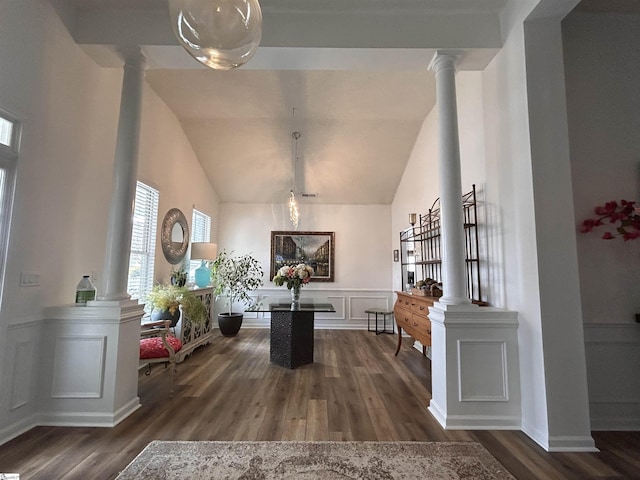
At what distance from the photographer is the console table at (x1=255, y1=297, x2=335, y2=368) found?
395 centimetres

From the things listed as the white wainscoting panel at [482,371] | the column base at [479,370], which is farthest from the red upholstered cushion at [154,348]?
the white wainscoting panel at [482,371]

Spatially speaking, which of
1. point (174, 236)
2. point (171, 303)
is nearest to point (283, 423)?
point (171, 303)

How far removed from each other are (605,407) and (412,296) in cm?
192

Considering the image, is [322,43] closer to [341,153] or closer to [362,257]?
[341,153]

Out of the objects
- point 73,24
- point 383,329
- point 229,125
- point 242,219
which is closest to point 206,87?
point 229,125

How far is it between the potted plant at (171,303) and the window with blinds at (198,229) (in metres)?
1.27

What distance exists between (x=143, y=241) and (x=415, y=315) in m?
3.56

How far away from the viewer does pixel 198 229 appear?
591 cm

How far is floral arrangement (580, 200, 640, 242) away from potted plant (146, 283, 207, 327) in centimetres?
424

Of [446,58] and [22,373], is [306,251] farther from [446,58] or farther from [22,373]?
[22,373]

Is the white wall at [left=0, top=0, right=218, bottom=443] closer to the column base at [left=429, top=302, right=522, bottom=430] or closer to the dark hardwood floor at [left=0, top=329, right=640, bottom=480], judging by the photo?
the dark hardwood floor at [left=0, top=329, right=640, bottom=480]

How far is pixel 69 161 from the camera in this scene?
9.06 ft

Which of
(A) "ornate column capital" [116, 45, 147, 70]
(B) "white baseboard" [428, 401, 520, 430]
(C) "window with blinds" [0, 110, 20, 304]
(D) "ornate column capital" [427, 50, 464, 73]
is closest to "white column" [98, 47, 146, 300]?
(A) "ornate column capital" [116, 45, 147, 70]

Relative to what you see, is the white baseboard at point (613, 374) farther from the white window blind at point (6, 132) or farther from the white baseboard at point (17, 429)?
the white window blind at point (6, 132)
